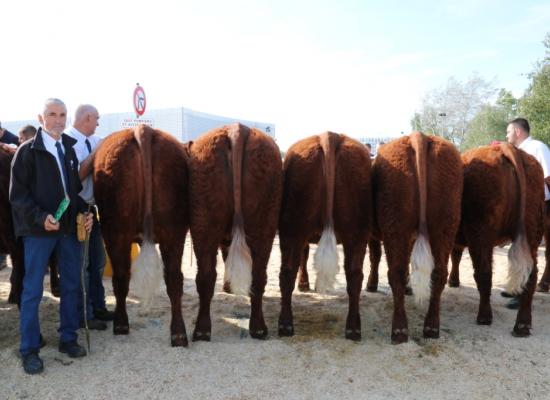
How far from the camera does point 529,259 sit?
13.5 ft

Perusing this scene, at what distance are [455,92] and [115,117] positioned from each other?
30264 mm

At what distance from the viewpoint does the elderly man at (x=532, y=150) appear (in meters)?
5.18

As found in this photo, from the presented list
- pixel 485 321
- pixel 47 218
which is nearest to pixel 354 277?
pixel 485 321

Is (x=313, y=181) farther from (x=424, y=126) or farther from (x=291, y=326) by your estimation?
(x=424, y=126)

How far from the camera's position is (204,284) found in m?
3.78

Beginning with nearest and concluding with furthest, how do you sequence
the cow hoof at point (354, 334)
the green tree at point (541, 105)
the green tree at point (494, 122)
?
the cow hoof at point (354, 334), the green tree at point (541, 105), the green tree at point (494, 122)

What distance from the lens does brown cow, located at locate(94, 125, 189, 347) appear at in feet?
11.9

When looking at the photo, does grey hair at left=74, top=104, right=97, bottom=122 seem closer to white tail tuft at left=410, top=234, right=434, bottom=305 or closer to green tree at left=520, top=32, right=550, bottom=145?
white tail tuft at left=410, top=234, right=434, bottom=305

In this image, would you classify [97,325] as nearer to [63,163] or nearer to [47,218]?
[47,218]

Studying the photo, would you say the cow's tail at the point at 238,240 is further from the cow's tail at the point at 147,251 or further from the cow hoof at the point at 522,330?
the cow hoof at the point at 522,330

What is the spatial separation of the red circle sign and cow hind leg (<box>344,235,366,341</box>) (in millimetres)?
7264

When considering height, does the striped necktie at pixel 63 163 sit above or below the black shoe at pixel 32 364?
above

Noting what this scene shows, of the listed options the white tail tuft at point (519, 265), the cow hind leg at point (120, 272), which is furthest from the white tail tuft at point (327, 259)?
the white tail tuft at point (519, 265)

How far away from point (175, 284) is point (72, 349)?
37.6 inches
